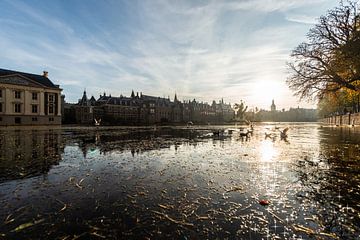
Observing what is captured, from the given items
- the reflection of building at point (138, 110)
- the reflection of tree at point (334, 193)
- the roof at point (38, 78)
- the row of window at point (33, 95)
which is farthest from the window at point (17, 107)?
the reflection of tree at point (334, 193)

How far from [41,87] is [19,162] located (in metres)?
65.6

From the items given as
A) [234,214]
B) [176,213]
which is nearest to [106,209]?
[176,213]

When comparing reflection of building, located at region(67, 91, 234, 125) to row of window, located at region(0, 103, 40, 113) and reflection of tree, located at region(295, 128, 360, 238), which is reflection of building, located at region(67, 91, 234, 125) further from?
reflection of tree, located at region(295, 128, 360, 238)

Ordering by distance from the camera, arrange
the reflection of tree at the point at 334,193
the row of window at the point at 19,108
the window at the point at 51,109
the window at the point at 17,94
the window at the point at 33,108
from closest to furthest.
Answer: the reflection of tree at the point at 334,193, the row of window at the point at 19,108, the window at the point at 17,94, the window at the point at 33,108, the window at the point at 51,109

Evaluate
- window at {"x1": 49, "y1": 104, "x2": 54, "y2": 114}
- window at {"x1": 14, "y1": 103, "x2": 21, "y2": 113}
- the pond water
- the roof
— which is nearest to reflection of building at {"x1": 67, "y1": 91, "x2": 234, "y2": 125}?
window at {"x1": 49, "y1": 104, "x2": 54, "y2": 114}

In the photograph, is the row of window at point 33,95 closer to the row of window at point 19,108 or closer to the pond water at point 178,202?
the row of window at point 19,108

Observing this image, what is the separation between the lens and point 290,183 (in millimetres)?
5984

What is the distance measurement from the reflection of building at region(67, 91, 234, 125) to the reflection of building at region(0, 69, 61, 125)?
63.7ft

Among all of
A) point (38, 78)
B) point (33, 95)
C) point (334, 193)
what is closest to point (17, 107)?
point (33, 95)

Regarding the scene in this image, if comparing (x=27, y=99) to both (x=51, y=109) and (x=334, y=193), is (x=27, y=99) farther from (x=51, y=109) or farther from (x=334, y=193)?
(x=334, y=193)

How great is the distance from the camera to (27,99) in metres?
58.2

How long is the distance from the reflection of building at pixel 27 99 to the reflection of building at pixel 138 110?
63.7 ft

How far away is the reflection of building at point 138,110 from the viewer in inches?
3620

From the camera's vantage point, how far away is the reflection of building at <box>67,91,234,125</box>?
91938 millimetres
